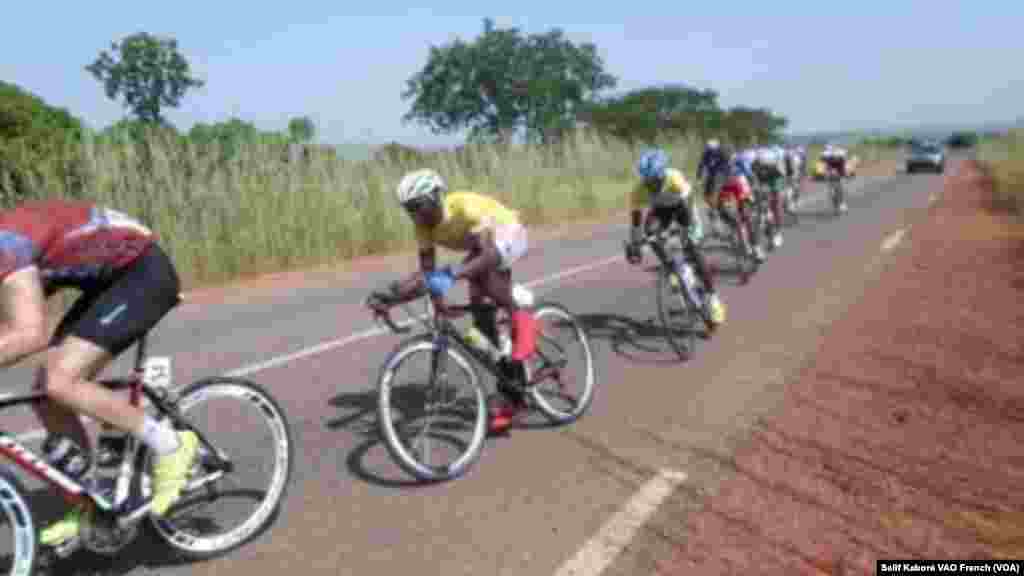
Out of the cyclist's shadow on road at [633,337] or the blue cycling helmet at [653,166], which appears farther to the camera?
the blue cycling helmet at [653,166]

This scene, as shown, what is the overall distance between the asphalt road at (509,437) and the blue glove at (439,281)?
1.06 meters

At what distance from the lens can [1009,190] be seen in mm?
27016

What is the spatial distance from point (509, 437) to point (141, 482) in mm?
2530

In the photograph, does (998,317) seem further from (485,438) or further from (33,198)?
(33,198)

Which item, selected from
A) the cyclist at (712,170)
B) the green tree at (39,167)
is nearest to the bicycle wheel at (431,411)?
the cyclist at (712,170)

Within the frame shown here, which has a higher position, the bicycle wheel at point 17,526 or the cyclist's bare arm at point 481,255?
the cyclist's bare arm at point 481,255

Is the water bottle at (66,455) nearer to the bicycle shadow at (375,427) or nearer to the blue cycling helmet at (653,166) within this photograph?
the bicycle shadow at (375,427)

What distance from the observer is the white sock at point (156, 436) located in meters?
3.98

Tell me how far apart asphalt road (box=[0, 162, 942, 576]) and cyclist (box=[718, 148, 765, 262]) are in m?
0.76

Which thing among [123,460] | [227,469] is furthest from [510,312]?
[123,460]

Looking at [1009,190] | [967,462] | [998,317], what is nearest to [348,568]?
[967,462]

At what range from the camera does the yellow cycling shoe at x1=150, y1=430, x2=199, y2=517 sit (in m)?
4.04

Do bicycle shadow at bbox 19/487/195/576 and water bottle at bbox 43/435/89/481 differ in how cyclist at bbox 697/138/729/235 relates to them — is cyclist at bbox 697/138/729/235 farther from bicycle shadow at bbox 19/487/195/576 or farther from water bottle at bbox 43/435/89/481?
water bottle at bbox 43/435/89/481

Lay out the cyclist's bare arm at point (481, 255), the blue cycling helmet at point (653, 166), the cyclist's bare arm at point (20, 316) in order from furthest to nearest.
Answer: the blue cycling helmet at point (653, 166), the cyclist's bare arm at point (481, 255), the cyclist's bare arm at point (20, 316)
